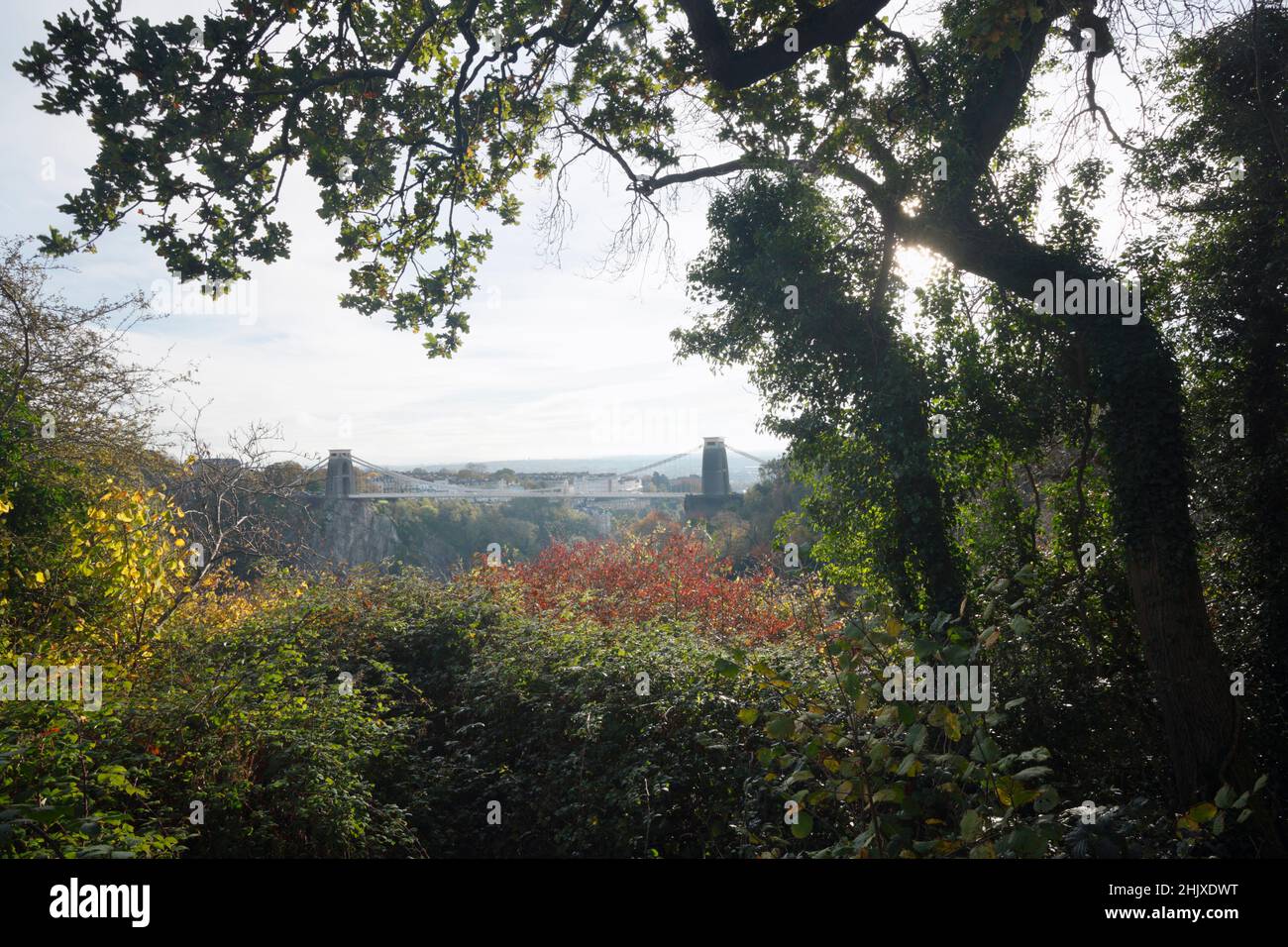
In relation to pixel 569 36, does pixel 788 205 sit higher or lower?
lower

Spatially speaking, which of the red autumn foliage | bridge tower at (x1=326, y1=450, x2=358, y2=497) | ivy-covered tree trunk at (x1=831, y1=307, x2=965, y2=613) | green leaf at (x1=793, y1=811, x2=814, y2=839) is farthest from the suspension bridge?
green leaf at (x1=793, y1=811, x2=814, y2=839)

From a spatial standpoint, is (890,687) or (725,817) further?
(725,817)

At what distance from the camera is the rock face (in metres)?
21.8

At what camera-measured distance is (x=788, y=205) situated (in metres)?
6.48

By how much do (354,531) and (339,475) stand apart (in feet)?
7.15

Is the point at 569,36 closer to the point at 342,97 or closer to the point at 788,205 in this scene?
the point at 342,97

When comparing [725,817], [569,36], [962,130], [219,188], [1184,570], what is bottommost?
[725,817]

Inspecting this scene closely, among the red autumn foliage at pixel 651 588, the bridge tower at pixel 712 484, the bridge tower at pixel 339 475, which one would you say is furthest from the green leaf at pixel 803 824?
the bridge tower at pixel 339 475

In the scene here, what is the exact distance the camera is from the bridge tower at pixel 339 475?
22625 mm

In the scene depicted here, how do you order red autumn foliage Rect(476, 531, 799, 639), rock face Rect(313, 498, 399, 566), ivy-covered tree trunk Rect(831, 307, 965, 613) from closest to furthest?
ivy-covered tree trunk Rect(831, 307, 965, 613) → red autumn foliage Rect(476, 531, 799, 639) → rock face Rect(313, 498, 399, 566)

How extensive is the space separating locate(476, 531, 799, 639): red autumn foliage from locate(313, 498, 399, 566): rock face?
32.0 feet

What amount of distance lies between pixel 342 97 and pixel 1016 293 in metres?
5.52

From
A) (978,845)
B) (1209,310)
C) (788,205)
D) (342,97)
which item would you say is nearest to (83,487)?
(342,97)

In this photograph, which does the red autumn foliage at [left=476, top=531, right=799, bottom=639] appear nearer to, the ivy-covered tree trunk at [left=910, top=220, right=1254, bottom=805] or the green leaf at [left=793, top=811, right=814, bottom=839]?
the ivy-covered tree trunk at [left=910, top=220, right=1254, bottom=805]
